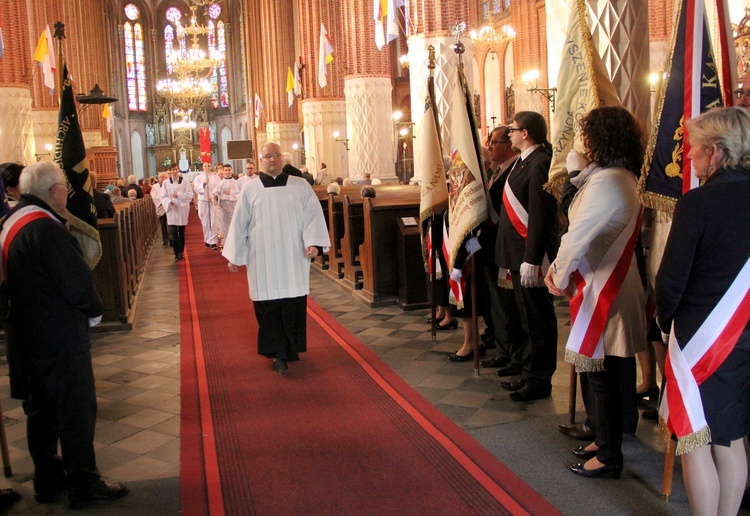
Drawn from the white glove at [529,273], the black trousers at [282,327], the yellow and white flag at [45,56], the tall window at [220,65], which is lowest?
the black trousers at [282,327]

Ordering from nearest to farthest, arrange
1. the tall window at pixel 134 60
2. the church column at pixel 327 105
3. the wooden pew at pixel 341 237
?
1. the wooden pew at pixel 341 237
2. the church column at pixel 327 105
3. the tall window at pixel 134 60

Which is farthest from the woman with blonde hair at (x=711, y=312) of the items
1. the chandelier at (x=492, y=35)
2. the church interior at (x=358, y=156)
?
the chandelier at (x=492, y=35)

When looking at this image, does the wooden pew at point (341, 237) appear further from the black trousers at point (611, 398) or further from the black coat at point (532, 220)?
the black trousers at point (611, 398)

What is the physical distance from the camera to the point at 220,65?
153 ft

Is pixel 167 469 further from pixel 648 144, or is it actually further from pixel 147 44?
pixel 147 44

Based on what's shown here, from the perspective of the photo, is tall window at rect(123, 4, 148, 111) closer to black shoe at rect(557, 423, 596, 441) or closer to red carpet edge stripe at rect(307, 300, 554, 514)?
red carpet edge stripe at rect(307, 300, 554, 514)

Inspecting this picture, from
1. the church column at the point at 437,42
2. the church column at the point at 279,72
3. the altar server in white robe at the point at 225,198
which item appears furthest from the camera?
the church column at the point at 279,72

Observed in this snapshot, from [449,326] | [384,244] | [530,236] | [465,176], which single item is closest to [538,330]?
[530,236]

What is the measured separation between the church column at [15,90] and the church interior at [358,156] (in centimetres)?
3

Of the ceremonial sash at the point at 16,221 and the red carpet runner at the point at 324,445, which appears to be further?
the red carpet runner at the point at 324,445

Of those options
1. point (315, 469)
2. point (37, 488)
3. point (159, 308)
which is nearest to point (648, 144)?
point (315, 469)

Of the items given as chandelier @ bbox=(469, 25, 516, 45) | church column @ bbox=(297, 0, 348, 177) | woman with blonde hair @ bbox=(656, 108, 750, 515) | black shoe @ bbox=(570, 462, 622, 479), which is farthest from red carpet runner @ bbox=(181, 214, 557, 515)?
church column @ bbox=(297, 0, 348, 177)

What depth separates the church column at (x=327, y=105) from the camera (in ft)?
68.2

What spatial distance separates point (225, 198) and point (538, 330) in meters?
10.5
